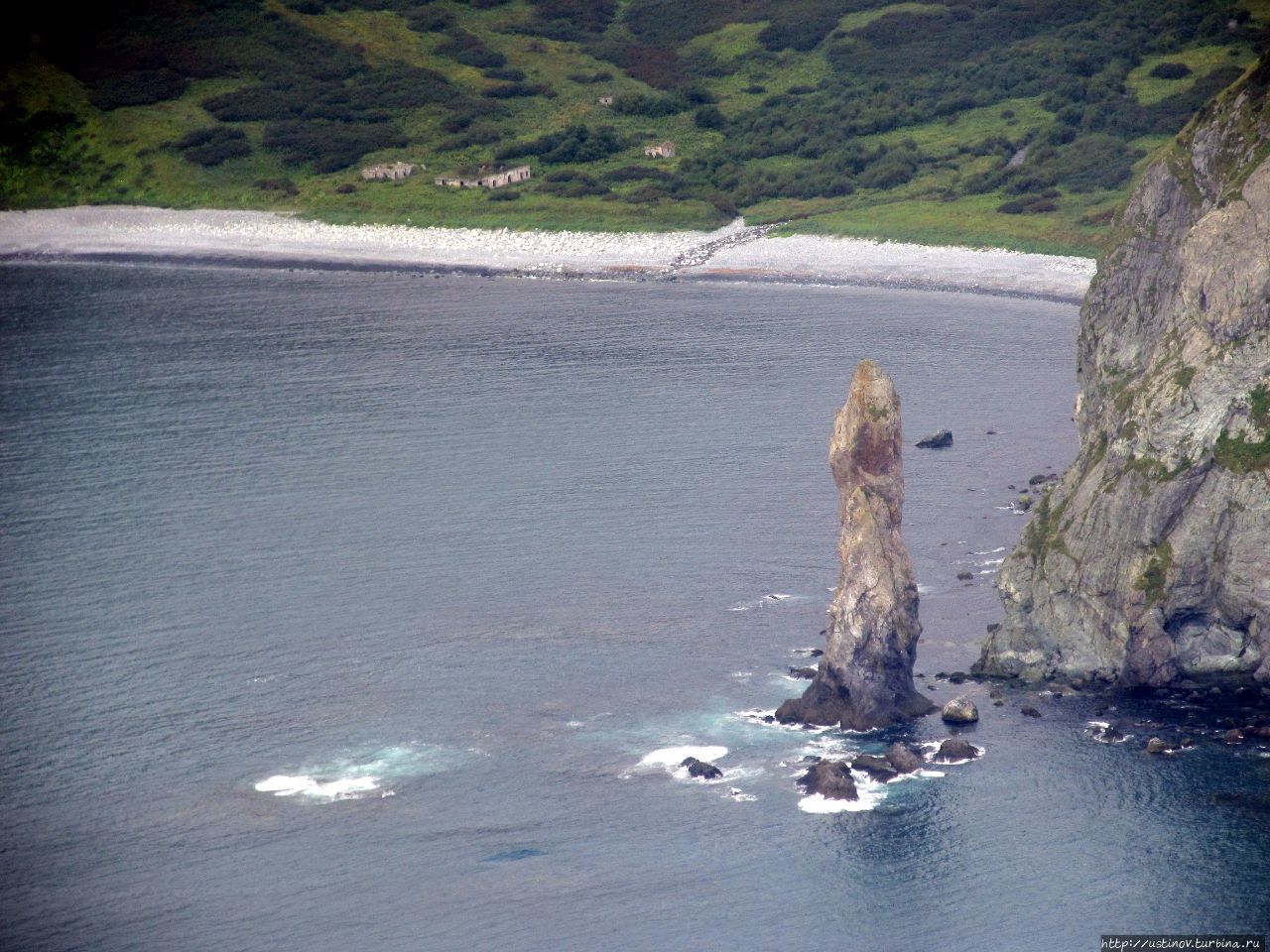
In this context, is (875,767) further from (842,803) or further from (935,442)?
(935,442)

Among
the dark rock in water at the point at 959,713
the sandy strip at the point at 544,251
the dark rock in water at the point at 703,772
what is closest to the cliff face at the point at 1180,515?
the dark rock in water at the point at 959,713

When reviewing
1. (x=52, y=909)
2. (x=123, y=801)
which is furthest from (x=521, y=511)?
(x=52, y=909)

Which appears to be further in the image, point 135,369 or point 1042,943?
point 135,369

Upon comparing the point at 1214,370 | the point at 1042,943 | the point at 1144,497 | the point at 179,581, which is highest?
the point at 1214,370

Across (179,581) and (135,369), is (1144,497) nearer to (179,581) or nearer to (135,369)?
(179,581)

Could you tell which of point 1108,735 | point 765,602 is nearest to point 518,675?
point 765,602

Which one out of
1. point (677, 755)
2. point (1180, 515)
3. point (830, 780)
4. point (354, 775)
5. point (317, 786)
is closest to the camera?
point (830, 780)

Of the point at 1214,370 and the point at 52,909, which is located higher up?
the point at 1214,370

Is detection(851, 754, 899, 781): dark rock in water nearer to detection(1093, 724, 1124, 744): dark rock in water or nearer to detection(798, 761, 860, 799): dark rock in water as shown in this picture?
detection(798, 761, 860, 799): dark rock in water

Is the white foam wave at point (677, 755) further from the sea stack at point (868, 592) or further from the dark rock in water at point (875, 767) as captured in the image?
the dark rock in water at point (875, 767)
